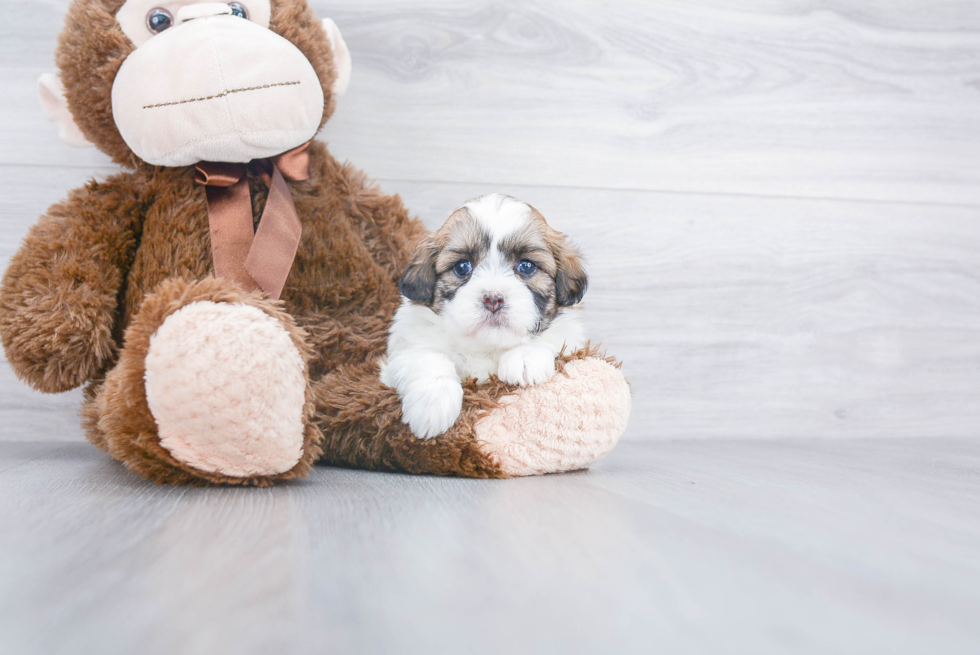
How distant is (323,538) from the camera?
2.38 feet

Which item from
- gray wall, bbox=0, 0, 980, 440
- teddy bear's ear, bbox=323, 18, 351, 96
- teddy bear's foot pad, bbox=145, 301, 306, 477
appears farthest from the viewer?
gray wall, bbox=0, 0, 980, 440

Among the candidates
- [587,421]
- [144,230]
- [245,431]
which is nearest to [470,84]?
[144,230]

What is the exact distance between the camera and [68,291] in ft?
3.44

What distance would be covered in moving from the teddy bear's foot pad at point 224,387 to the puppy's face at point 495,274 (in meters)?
0.27

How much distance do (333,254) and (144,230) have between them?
1.03 ft

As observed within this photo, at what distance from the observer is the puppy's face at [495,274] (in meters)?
1.06

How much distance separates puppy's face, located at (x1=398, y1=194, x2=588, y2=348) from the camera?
1064 mm

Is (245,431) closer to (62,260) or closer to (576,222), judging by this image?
(62,260)

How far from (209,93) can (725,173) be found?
120 cm

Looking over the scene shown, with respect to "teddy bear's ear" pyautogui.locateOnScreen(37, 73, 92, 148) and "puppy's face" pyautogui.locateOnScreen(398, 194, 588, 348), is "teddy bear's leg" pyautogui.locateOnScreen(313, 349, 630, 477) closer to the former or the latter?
"puppy's face" pyautogui.locateOnScreen(398, 194, 588, 348)

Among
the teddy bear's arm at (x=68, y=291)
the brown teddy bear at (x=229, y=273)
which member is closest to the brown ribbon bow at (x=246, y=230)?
the brown teddy bear at (x=229, y=273)

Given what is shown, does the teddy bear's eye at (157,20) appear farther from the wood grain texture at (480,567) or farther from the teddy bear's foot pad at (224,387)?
the wood grain texture at (480,567)

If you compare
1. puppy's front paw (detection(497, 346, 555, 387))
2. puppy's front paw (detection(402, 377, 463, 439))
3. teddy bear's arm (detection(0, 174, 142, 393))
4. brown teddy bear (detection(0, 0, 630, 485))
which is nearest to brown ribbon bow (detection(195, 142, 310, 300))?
brown teddy bear (detection(0, 0, 630, 485))

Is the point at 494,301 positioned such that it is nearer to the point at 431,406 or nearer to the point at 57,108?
the point at 431,406
